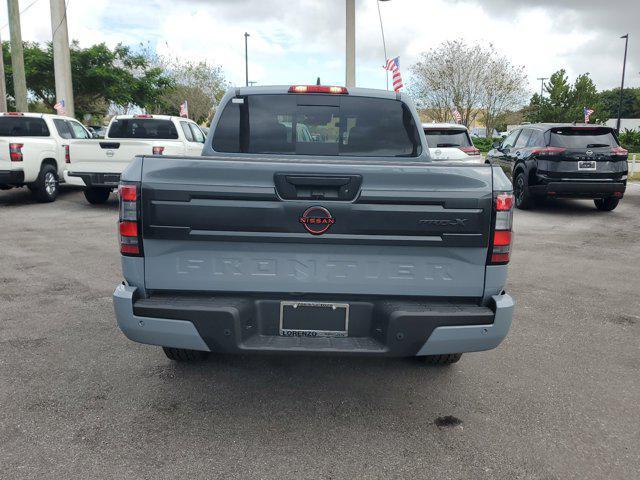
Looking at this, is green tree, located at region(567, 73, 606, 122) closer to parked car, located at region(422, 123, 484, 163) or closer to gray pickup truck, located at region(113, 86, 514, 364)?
parked car, located at region(422, 123, 484, 163)

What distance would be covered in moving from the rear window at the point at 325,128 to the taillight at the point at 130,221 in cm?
154

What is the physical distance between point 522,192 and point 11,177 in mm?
10805

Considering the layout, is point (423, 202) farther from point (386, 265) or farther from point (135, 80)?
point (135, 80)

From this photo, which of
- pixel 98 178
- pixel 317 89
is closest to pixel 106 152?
pixel 98 178

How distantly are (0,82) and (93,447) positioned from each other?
59.9 ft

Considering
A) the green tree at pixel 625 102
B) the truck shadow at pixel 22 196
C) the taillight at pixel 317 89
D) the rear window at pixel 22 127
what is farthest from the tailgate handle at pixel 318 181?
the green tree at pixel 625 102

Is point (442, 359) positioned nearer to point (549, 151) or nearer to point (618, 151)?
point (549, 151)

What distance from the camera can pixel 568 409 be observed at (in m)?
3.44

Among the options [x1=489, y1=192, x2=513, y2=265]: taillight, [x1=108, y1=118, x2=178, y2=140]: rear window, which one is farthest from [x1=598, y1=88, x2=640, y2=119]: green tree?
[x1=489, y1=192, x2=513, y2=265]: taillight

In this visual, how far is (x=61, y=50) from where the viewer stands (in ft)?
70.7

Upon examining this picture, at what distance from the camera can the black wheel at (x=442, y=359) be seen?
3.92 metres

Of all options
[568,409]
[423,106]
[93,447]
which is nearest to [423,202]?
[568,409]

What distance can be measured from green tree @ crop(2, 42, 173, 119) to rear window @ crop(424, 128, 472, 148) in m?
26.1

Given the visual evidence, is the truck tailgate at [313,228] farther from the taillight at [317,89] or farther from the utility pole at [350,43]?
the utility pole at [350,43]
